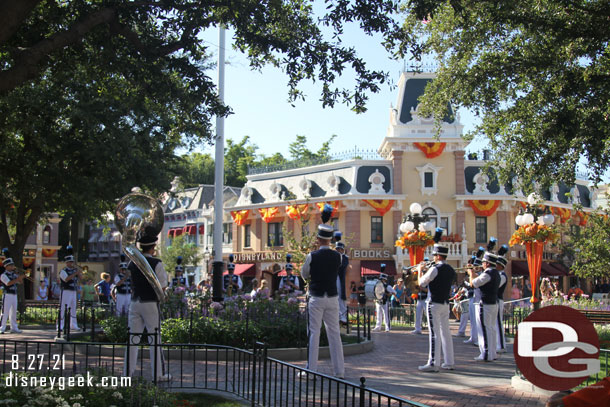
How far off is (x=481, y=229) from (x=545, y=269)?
4.88 m

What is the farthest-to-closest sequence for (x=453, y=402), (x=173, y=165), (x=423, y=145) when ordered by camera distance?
1. (x=423, y=145)
2. (x=173, y=165)
3. (x=453, y=402)

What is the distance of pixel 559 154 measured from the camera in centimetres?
1421

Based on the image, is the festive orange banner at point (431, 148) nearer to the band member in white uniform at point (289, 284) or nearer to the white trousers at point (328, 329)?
the band member in white uniform at point (289, 284)

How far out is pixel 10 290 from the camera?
17.0 m

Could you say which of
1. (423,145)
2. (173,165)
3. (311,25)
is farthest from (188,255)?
(311,25)

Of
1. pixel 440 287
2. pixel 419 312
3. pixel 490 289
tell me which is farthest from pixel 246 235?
pixel 440 287

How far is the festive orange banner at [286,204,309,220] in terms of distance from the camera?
40.7 meters

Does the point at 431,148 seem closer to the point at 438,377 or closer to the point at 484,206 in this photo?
the point at 484,206

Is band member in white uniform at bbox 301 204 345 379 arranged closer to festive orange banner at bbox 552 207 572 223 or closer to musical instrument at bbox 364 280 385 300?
musical instrument at bbox 364 280 385 300

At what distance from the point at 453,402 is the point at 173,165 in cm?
1618

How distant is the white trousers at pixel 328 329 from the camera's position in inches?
366

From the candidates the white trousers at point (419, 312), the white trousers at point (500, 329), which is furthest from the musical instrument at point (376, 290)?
the white trousers at point (500, 329)

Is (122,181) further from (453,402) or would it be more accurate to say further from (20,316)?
(453,402)

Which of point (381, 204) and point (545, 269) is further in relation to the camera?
point (545, 269)
